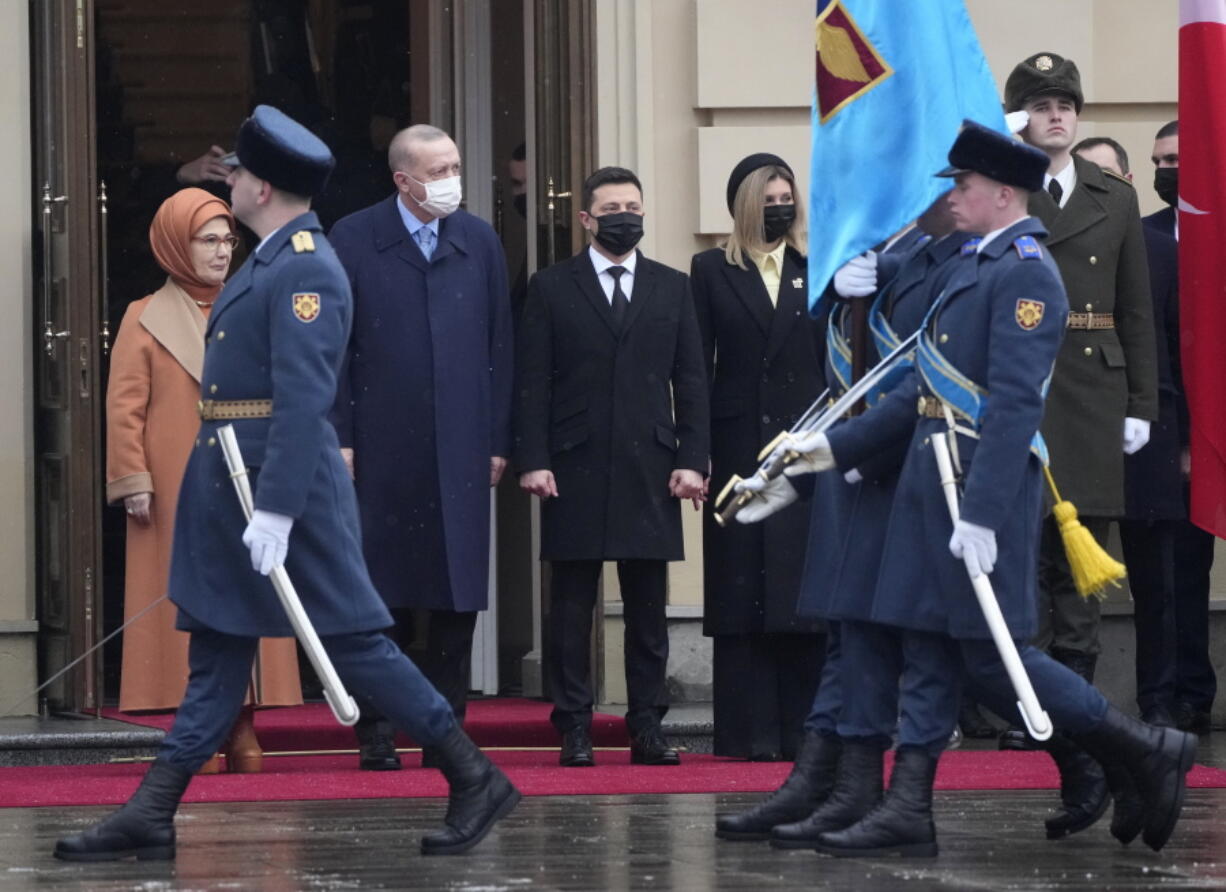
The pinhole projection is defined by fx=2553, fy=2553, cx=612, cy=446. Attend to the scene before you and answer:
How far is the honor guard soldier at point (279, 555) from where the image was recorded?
5.61 meters

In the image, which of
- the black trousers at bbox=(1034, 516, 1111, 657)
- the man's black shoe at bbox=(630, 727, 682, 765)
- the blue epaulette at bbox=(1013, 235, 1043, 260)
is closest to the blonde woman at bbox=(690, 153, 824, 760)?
the man's black shoe at bbox=(630, 727, 682, 765)

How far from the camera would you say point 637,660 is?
25.6ft

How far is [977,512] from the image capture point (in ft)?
17.9

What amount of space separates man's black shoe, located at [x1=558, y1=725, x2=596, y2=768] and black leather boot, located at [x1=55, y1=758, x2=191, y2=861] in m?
2.18

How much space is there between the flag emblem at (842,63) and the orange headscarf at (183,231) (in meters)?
2.33

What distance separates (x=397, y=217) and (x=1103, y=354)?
7.35 feet

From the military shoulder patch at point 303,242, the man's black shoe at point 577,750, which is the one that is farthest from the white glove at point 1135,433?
the military shoulder patch at point 303,242

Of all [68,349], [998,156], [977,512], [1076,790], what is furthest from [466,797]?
[68,349]

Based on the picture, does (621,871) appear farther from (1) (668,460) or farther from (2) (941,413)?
(1) (668,460)

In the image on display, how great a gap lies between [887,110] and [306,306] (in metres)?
1.55

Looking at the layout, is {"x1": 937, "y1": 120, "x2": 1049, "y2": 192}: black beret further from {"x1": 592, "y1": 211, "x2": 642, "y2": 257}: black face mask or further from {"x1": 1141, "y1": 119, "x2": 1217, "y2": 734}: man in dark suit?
{"x1": 1141, "y1": 119, "x2": 1217, "y2": 734}: man in dark suit

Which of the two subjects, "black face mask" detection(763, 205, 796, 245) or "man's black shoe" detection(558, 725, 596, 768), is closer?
"man's black shoe" detection(558, 725, 596, 768)

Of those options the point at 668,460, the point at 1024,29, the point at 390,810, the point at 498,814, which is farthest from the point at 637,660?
the point at 1024,29

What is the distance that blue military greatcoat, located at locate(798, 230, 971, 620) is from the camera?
577 cm
